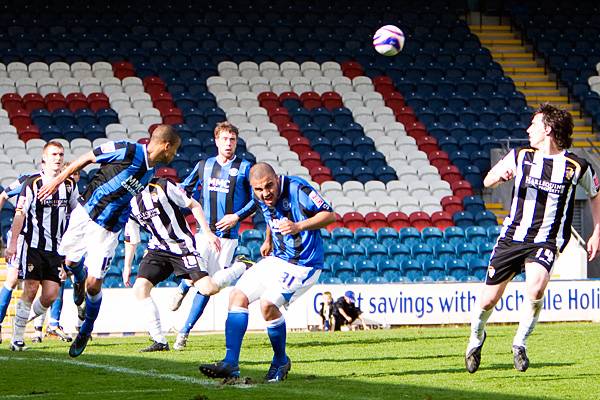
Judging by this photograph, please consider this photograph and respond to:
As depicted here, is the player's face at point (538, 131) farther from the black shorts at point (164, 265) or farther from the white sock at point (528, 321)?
the black shorts at point (164, 265)

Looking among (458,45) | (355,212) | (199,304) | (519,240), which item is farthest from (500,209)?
(519,240)

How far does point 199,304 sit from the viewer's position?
43.4 feet

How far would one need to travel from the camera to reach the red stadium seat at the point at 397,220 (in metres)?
24.4

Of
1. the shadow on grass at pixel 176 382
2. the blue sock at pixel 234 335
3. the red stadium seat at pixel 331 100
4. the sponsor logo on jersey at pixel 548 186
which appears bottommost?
the shadow on grass at pixel 176 382

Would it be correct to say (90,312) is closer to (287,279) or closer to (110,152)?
(110,152)

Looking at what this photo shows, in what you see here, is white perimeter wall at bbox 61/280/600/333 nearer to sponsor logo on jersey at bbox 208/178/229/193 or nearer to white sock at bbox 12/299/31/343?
white sock at bbox 12/299/31/343

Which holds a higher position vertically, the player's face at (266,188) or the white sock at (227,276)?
the player's face at (266,188)

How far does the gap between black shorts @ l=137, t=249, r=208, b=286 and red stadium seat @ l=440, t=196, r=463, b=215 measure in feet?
43.4

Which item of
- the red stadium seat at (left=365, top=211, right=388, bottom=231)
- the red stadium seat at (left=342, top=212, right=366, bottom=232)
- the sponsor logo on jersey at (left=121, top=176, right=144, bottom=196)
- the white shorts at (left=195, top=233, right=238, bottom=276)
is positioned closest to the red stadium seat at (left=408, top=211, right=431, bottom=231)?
the red stadium seat at (left=365, top=211, right=388, bottom=231)

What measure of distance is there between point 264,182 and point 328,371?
2489mm

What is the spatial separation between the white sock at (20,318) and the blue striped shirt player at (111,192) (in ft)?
5.87

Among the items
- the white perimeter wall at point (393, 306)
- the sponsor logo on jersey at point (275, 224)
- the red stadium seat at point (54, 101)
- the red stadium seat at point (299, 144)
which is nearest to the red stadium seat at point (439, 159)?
the red stadium seat at point (299, 144)

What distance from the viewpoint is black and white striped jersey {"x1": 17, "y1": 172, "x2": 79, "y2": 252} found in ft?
43.0

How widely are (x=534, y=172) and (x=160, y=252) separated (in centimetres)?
469
